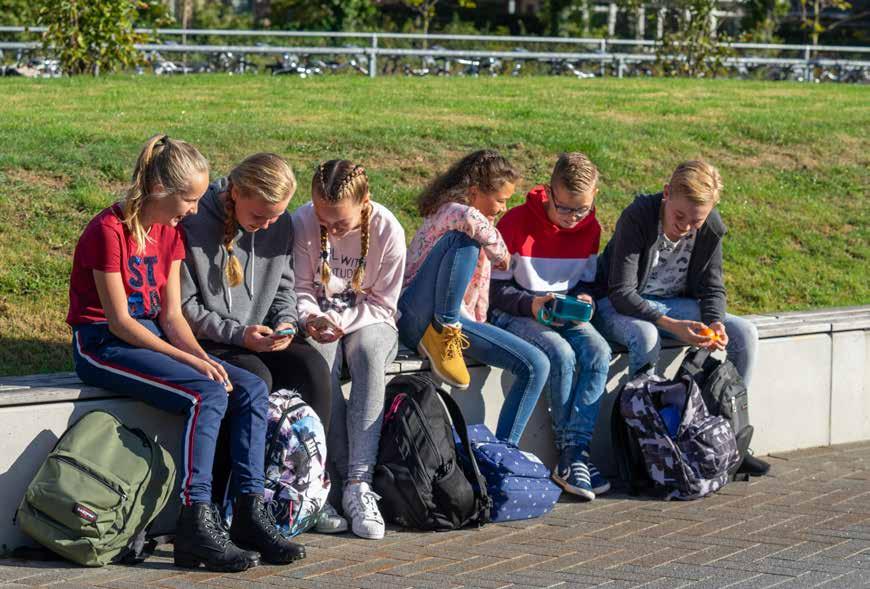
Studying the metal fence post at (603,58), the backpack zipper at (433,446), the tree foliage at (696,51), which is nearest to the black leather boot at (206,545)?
the backpack zipper at (433,446)

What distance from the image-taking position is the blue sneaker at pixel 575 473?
5738mm

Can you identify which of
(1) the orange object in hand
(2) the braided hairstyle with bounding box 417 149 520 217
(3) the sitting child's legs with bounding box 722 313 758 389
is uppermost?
(2) the braided hairstyle with bounding box 417 149 520 217

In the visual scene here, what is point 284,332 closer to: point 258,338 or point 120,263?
point 258,338

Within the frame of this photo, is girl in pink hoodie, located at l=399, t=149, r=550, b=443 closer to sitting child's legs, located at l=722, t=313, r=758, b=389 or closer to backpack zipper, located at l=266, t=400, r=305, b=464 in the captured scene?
backpack zipper, located at l=266, t=400, r=305, b=464

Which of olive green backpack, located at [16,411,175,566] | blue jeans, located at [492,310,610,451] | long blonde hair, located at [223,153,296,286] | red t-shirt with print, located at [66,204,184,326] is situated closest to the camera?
olive green backpack, located at [16,411,175,566]

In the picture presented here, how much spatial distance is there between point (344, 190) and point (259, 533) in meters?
1.45

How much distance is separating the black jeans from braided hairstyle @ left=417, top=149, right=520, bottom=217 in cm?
102

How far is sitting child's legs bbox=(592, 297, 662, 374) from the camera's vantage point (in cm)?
609

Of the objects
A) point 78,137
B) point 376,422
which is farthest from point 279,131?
point 376,422

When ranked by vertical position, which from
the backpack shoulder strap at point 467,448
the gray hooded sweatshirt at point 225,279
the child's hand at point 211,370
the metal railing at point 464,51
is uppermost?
the metal railing at point 464,51

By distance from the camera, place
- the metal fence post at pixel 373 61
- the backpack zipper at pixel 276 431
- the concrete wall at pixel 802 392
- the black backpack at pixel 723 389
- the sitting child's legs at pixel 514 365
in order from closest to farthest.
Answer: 1. the backpack zipper at pixel 276 431
2. the sitting child's legs at pixel 514 365
3. the black backpack at pixel 723 389
4. the concrete wall at pixel 802 392
5. the metal fence post at pixel 373 61

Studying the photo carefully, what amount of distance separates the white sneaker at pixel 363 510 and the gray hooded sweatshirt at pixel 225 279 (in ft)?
2.35

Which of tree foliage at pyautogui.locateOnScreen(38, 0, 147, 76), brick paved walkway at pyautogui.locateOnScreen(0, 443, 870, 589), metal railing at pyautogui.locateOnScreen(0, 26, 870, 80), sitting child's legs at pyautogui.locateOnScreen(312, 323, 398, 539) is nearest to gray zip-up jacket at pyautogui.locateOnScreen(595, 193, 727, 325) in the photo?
brick paved walkway at pyautogui.locateOnScreen(0, 443, 870, 589)

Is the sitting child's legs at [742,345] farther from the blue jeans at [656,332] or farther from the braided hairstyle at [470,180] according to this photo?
the braided hairstyle at [470,180]
